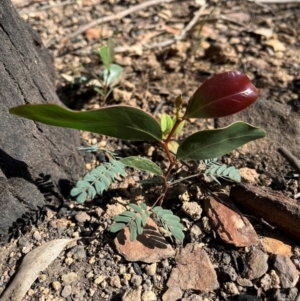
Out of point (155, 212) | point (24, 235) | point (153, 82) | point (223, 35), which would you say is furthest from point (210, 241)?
point (223, 35)

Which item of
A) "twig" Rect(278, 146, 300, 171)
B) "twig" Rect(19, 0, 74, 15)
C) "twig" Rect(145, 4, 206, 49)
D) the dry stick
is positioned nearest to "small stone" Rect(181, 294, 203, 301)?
"twig" Rect(278, 146, 300, 171)

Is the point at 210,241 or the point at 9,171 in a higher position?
the point at 9,171

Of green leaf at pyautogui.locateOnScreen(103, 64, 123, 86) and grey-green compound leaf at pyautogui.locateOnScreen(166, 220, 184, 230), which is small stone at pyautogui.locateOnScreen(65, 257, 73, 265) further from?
green leaf at pyautogui.locateOnScreen(103, 64, 123, 86)

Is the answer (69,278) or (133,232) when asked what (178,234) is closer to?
(133,232)

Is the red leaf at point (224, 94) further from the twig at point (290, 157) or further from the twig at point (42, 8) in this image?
the twig at point (42, 8)

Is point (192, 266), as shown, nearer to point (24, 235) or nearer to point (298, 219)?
point (298, 219)

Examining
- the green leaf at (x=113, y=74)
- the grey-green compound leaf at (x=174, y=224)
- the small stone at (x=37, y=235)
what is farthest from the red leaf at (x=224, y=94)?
the green leaf at (x=113, y=74)

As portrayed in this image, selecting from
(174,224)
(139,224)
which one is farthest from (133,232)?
(174,224)
